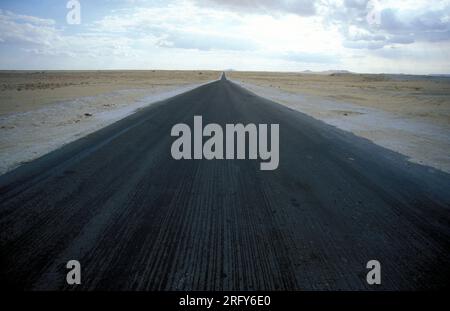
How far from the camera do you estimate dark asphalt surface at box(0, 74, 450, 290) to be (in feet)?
9.64

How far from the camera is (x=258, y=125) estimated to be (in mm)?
11055

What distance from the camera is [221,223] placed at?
12.9 ft

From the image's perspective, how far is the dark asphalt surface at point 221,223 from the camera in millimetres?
2938

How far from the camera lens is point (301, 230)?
380 cm

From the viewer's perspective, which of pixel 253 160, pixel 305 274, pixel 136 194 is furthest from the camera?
pixel 253 160

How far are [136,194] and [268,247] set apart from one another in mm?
2389

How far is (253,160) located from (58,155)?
449 cm

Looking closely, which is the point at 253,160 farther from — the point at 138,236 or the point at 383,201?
the point at 138,236
